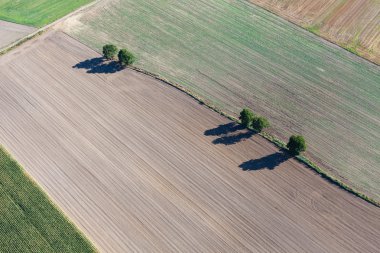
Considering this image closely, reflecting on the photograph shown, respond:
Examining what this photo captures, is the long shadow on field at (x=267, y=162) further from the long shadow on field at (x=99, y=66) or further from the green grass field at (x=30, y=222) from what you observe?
the long shadow on field at (x=99, y=66)

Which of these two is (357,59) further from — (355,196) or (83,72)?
(83,72)

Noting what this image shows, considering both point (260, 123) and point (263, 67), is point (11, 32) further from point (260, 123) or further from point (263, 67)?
point (260, 123)

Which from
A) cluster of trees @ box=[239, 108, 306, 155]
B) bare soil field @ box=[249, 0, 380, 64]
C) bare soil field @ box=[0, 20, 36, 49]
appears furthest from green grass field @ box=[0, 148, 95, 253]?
bare soil field @ box=[249, 0, 380, 64]

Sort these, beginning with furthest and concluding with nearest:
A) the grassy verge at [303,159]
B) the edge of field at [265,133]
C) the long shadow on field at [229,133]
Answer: the long shadow on field at [229,133], the edge of field at [265,133], the grassy verge at [303,159]

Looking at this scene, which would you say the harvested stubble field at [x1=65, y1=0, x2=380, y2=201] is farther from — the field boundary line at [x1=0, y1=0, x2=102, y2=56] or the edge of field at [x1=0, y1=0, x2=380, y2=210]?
the field boundary line at [x1=0, y1=0, x2=102, y2=56]

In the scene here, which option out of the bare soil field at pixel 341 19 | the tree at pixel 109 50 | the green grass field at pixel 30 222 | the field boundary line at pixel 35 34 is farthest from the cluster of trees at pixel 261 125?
the field boundary line at pixel 35 34

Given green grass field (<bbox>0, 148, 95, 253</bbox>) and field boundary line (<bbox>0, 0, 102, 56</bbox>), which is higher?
field boundary line (<bbox>0, 0, 102, 56</bbox>)
